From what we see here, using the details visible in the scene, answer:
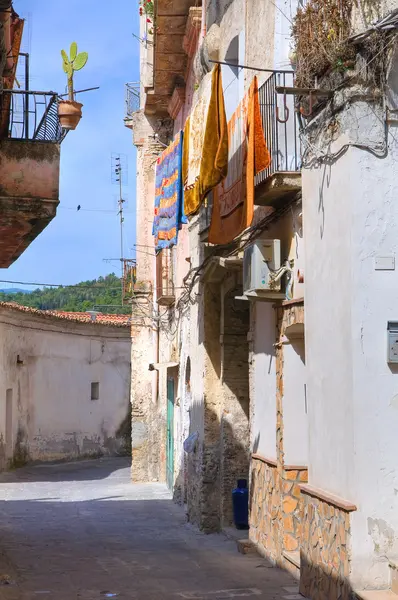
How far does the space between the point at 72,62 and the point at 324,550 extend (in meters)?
6.74

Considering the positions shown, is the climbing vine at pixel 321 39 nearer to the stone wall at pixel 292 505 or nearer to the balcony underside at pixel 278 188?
the balcony underside at pixel 278 188

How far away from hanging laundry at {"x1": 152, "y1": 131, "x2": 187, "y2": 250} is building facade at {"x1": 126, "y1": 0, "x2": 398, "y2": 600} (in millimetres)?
476

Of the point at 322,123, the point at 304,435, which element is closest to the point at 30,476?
the point at 304,435

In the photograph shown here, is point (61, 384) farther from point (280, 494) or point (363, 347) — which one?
point (363, 347)

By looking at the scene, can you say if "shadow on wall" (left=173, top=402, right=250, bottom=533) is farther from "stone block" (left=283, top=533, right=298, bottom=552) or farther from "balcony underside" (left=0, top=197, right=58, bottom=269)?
"balcony underside" (left=0, top=197, right=58, bottom=269)

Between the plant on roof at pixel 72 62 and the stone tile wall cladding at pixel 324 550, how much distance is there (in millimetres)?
5938

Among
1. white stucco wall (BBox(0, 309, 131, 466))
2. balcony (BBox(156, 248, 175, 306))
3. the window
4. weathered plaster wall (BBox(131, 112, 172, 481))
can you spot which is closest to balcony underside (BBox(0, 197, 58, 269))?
balcony (BBox(156, 248, 175, 306))

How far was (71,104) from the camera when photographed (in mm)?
11945

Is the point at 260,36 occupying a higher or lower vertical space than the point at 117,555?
higher

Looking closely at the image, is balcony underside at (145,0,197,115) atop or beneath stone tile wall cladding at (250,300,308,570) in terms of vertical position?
atop

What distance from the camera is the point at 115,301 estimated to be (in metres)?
65.8

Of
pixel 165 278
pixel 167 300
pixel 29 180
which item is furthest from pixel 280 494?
pixel 165 278

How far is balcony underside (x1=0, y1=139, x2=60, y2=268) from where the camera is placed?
12.1 metres

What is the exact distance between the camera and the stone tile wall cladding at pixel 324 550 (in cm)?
800
